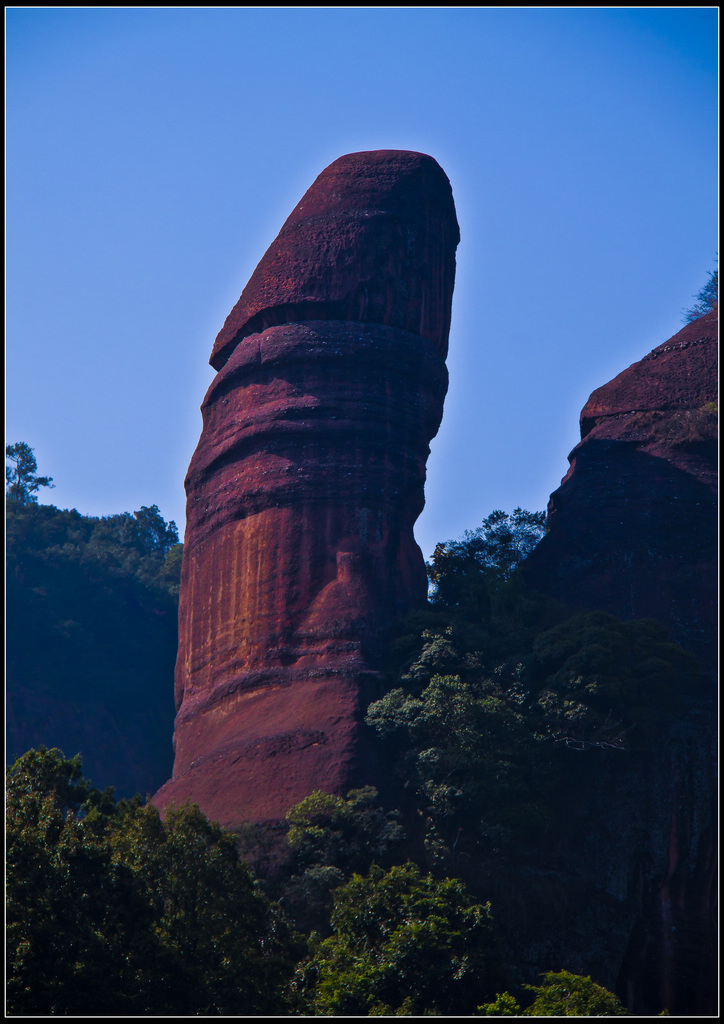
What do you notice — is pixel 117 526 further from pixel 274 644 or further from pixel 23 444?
pixel 274 644

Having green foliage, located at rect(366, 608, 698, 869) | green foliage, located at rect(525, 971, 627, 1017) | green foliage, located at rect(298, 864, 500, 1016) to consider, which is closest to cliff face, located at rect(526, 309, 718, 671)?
green foliage, located at rect(366, 608, 698, 869)

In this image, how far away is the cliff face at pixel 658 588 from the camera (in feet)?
94.0

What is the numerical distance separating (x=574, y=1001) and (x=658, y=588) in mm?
17357

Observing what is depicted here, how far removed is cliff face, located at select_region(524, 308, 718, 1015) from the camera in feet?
94.0

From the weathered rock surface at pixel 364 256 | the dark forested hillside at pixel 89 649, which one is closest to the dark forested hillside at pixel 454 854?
the weathered rock surface at pixel 364 256

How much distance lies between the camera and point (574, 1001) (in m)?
20.3

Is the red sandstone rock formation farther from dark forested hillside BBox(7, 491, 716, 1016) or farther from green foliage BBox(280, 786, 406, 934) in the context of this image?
green foliage BBox(280, 786, 406, 934)

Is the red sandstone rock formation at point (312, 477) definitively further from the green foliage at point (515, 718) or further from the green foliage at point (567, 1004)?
the green foliage at point (567, 1004)

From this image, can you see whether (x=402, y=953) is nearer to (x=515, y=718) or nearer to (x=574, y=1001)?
(x=574, y=1001)

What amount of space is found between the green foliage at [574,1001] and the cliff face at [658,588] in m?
7.40

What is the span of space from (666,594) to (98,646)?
1017 inches

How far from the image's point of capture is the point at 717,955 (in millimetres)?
28312

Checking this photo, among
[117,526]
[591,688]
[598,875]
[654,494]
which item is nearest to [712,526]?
[654,494]

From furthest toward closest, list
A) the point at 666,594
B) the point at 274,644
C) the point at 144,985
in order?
the point at 666,594
the point at 274,644
the point at 144,985
